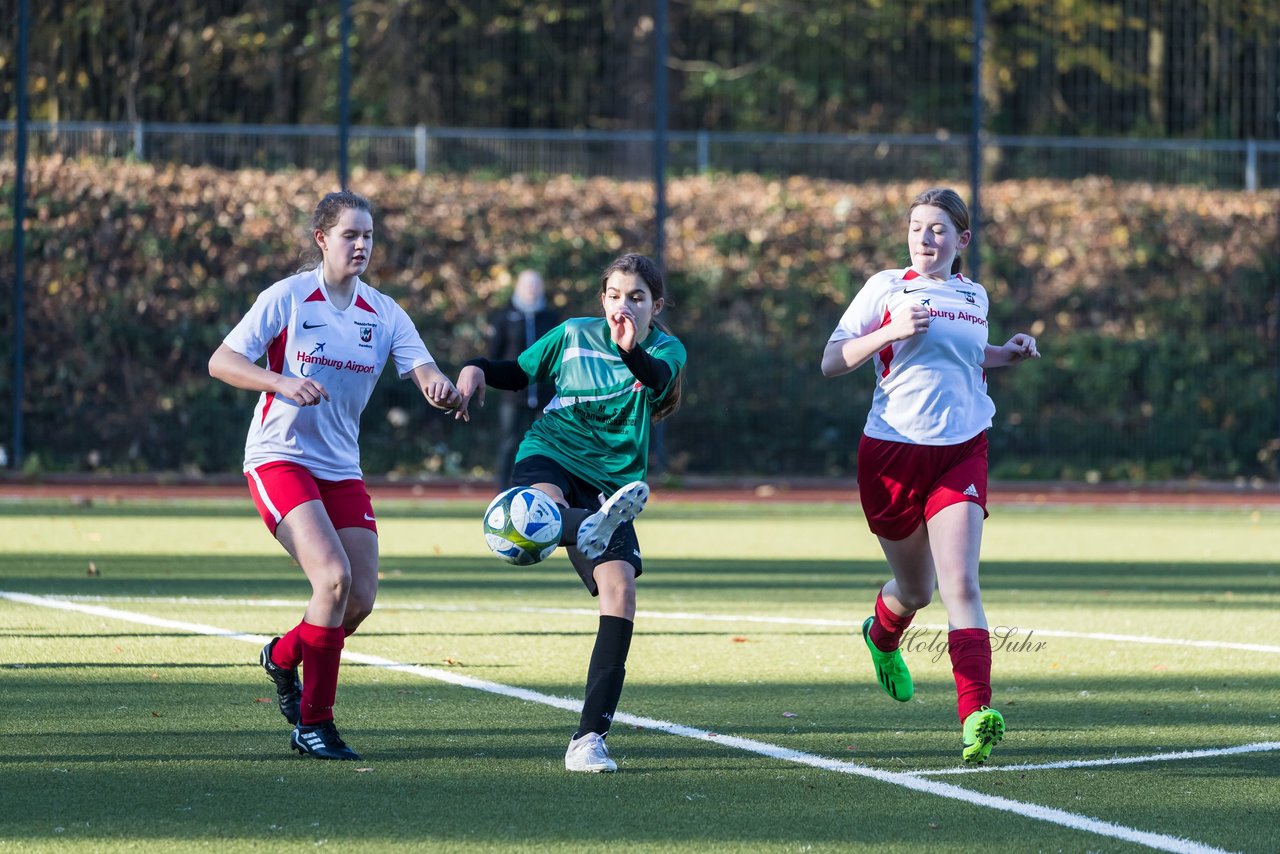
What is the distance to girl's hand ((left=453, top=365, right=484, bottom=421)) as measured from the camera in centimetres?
585

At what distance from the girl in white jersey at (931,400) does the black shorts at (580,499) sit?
0.95 m

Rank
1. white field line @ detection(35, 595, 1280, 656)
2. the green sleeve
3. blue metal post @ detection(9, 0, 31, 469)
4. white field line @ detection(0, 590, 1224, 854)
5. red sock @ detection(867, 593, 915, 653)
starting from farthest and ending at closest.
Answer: blue metal post @ detection(9, 0, 31, 469) → white field line @ detection(35, 595, 1280, 656) → red sock @ detection(867, 593, 915, 653) → the green sleeve → white field line @ detection(0, 590, 1224, 854)

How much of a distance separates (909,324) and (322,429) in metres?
1.94

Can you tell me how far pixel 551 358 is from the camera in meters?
6.08

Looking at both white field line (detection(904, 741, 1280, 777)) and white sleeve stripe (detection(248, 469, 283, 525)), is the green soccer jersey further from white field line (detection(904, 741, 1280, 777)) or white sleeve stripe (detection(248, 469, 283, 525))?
white field line (detection(904, 741, 1280, 777))

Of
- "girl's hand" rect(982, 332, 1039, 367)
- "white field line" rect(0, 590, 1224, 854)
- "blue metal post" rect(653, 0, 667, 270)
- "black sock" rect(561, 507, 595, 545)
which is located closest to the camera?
"white field line" rect(0, 590, 1224, 854)

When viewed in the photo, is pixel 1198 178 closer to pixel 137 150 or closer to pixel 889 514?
pixel 137 150

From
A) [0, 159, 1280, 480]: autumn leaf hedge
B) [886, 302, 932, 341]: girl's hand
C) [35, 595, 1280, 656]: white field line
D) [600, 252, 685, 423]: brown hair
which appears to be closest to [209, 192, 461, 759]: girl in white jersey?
[600, 252, 685, 423]: brown hair

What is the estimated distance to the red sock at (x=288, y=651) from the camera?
20.4 ft

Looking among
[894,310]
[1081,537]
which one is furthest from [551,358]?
[1081,537]

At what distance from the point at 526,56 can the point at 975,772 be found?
57.5ft

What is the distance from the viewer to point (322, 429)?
614 cm

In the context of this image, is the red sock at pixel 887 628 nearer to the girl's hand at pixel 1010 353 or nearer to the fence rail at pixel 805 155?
the girl's hand at pixel 1010 353

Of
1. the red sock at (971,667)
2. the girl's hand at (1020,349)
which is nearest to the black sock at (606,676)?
the red sock at (971,667)
